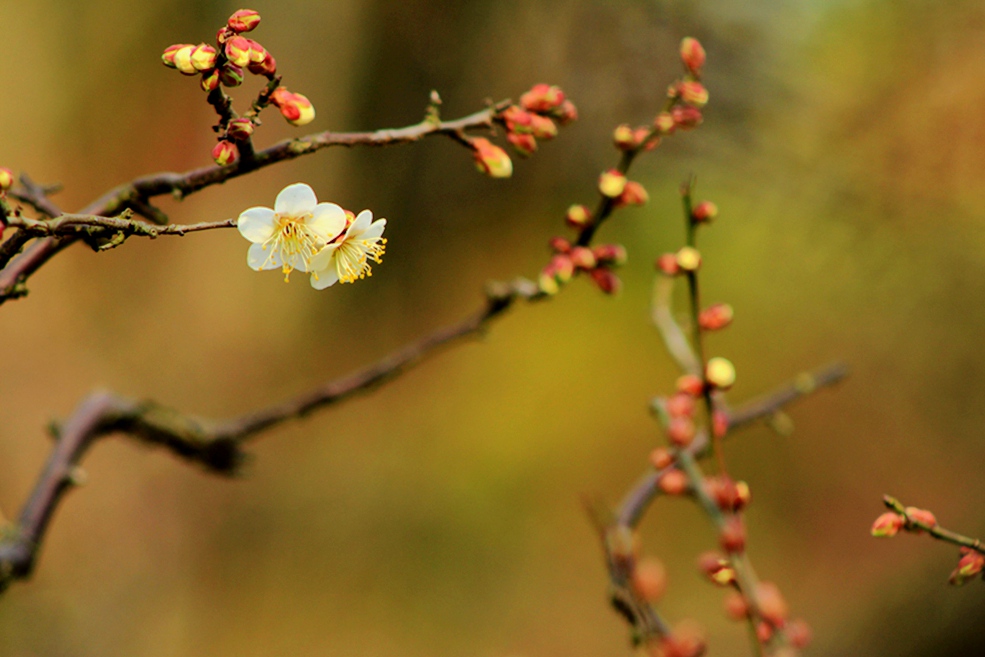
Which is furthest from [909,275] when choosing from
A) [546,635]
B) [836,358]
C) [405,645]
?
[405,645]

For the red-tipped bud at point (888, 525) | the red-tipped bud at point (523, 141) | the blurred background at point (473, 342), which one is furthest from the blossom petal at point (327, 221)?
the blurred background at point (473, 342)

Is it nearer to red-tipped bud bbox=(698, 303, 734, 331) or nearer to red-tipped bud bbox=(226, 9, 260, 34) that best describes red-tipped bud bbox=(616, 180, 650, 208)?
red-tipped bud bbox=(698, 303, 734, 331)

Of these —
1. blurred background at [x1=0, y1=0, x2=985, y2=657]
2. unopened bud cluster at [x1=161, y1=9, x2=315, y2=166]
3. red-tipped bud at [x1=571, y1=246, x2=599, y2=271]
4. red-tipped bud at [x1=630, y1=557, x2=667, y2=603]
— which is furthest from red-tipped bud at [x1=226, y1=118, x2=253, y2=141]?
blurred background at [x1=0, y1=0, x2=985, y2=657]

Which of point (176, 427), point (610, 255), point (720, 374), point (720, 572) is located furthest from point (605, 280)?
point (176, 427)

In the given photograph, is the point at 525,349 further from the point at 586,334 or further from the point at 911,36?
the point at 911,36

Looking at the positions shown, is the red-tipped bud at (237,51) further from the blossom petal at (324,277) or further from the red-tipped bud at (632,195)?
the red-tipped bud at (632,195)

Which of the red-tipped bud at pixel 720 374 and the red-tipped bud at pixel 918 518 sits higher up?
the red-tipped bud at pixel 720 374
